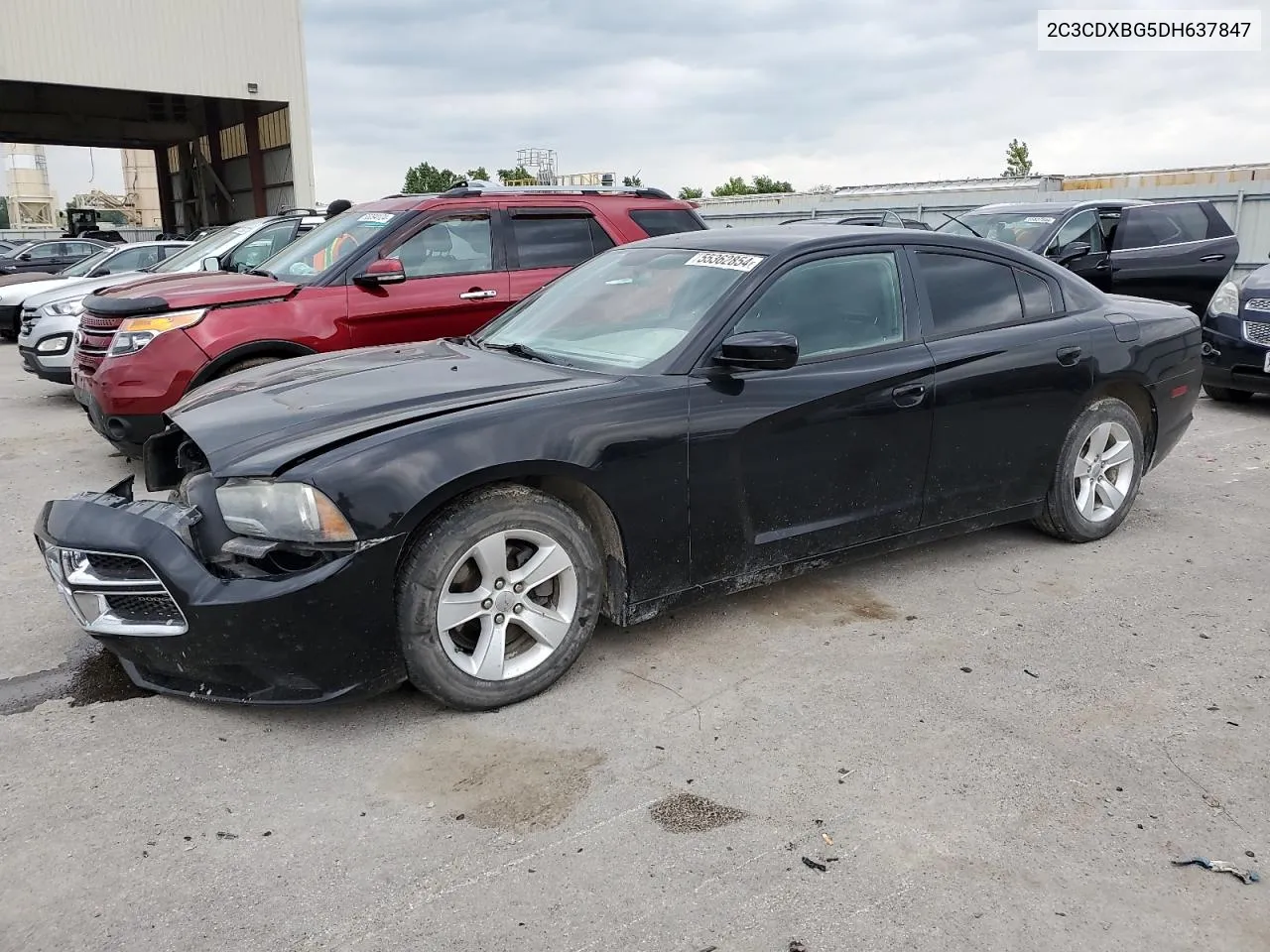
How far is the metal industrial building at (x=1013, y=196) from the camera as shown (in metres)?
16.1

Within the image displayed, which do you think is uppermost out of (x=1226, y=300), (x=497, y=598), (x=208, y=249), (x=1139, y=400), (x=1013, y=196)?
(x=1013, y=196)

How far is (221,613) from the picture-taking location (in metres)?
3.04

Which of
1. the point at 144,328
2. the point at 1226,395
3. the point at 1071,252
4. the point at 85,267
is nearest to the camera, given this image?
the point at 144,328

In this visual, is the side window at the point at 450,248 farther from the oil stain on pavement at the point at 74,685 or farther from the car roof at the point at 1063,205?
the car roof at the point at 1063,205

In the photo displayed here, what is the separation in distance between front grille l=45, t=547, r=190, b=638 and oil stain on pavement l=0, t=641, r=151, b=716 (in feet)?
1.16

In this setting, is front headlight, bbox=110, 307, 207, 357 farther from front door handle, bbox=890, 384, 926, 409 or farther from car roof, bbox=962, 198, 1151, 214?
car roof, bbox=962, 198, 1151, 214

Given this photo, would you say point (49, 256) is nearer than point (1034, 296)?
No

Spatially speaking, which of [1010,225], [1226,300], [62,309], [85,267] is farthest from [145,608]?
[85,267]

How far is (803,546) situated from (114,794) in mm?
2496

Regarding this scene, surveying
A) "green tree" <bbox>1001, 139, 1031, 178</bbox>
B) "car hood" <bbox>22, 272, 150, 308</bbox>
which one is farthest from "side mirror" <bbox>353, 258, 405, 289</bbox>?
"green tree" <bbox>1001, 139, 1031, 178</bbox>

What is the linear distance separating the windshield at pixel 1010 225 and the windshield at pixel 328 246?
6147 mm

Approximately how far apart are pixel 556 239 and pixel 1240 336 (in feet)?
18.1

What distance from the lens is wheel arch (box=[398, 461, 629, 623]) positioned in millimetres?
3201

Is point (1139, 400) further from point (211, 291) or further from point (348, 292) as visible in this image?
point (211, 291)
